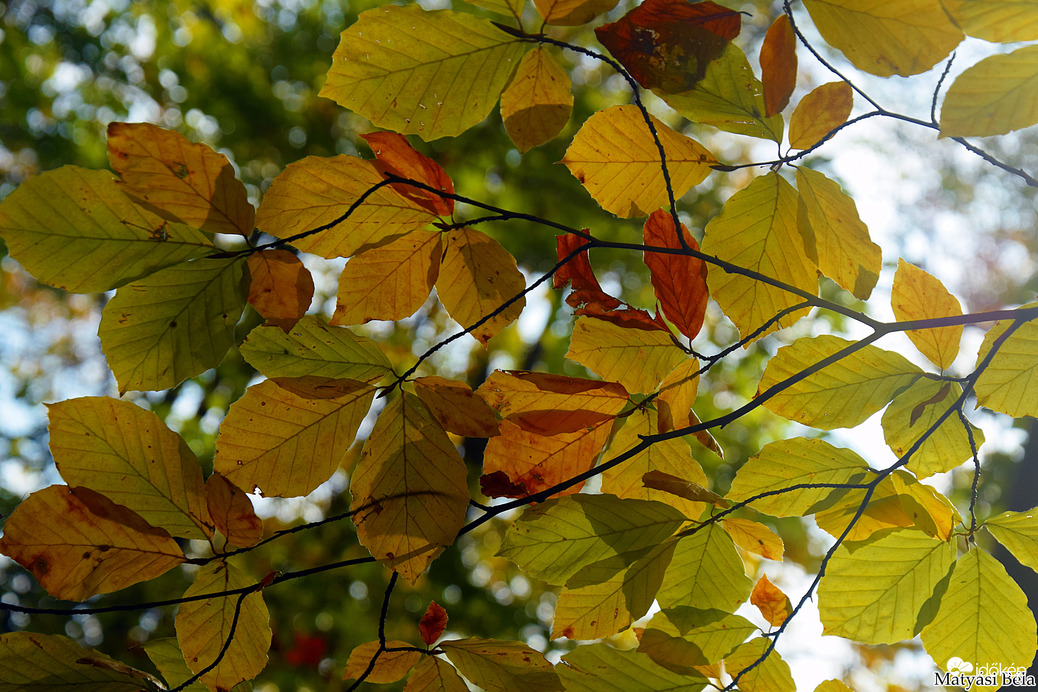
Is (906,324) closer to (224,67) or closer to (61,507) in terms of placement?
(61,507)

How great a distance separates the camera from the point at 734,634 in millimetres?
390

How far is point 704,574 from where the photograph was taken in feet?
1.28

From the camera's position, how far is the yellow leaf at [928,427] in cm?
39

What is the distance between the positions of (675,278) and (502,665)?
10.3 inches

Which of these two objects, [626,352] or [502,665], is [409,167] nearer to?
[626,352]

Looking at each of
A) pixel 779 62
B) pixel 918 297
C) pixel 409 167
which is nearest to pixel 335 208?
pixel 409 167

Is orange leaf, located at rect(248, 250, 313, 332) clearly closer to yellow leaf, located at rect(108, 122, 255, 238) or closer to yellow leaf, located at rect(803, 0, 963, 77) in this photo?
yellow leaf, located at rect(108, 122, 255, 238)

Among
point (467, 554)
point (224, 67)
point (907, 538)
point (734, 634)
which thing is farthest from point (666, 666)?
point (467, 554)

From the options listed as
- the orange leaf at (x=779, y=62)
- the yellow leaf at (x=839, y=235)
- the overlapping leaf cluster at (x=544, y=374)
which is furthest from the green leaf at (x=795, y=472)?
the orange leaf at (x=779, y=62)

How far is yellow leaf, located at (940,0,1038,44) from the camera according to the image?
0.26 meters

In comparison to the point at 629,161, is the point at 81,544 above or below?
below

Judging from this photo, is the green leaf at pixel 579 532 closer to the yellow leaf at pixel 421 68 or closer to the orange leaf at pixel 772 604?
the orange leaf at pixel 772 604

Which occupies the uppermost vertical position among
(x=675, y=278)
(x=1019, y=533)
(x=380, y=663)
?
(x=675, y=278)

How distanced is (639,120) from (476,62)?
102mm
